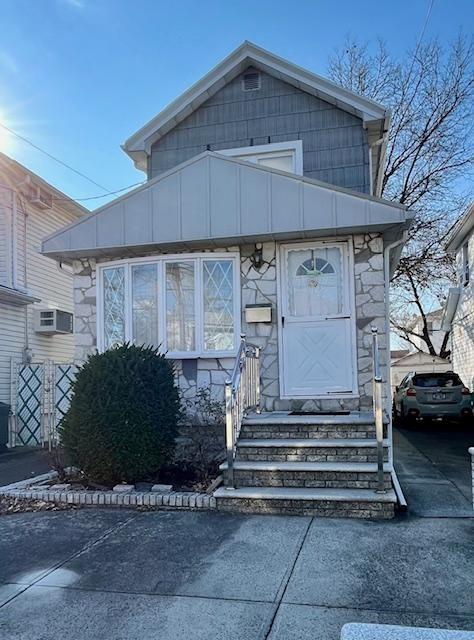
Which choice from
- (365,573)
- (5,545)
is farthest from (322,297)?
(5,545)

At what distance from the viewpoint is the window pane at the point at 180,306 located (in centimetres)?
718

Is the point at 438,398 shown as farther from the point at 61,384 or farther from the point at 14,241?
the point at 14,241

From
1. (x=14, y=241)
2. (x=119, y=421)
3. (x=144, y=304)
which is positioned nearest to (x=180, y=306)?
(x=144, y=304)

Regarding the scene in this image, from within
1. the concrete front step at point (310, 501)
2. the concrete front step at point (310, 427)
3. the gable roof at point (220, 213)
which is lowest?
the concrete front step at point (310, 501)

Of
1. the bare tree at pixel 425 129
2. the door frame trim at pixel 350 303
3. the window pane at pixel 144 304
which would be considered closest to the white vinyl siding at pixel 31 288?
the window pane at pixel 144 304

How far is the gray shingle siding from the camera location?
28.3 ft

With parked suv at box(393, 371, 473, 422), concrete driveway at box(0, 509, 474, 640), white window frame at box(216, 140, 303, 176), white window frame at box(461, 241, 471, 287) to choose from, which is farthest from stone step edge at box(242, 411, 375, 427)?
white window frame at box(461, 241, 471, 287)

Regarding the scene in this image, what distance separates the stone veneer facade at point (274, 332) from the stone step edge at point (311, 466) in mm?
1536

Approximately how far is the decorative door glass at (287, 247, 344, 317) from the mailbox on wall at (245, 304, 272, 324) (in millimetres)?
335

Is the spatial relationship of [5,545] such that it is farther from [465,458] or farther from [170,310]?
[465,458]

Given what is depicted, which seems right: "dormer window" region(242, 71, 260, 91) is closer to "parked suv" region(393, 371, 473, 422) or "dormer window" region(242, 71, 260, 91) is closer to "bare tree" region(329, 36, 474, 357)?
"parked suv" region(393, 371, 473, 422)

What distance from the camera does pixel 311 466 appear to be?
5.12m

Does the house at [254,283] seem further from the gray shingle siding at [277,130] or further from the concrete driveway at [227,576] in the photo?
the gray shingle siding at [277,130]

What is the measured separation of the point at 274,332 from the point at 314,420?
158cm
